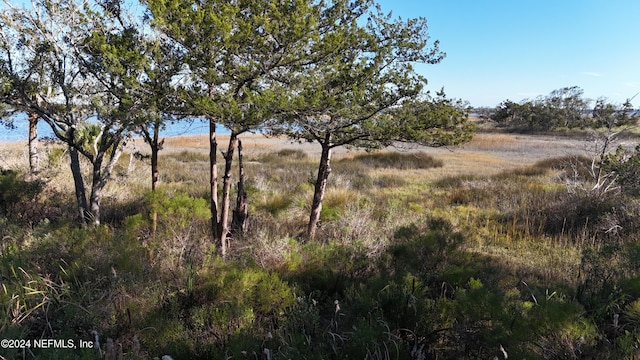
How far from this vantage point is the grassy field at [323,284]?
2611 millimetres

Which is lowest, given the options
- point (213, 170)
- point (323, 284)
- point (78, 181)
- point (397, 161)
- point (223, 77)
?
point (323, 284)

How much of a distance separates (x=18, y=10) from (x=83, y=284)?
3868 millimetres

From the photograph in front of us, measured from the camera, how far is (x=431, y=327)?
2.94 m

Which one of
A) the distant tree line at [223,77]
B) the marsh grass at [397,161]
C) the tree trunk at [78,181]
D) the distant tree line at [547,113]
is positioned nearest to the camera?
the distant tree line at [223,77]

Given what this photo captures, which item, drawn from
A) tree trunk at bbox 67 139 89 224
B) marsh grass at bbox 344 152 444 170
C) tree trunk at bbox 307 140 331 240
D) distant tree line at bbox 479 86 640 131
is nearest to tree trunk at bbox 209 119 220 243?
tree trunk at bbox 307 140 331 240

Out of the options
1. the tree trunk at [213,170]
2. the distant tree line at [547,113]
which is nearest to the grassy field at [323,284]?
the tree trunk at [213,170]

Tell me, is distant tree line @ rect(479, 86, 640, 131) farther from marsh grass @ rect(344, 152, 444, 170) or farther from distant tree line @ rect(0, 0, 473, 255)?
distant tree line @ rect(0, 0, 473, 255)

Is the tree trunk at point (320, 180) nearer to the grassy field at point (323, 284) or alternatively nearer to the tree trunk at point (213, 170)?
the grassy field at point (323, 284)

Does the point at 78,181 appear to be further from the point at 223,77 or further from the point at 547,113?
the point at 547,113

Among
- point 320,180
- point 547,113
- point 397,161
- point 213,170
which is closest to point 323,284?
point 213,170

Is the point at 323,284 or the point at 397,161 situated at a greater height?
the point at 397,161

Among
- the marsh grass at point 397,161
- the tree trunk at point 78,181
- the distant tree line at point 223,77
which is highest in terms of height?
the distant tree line at point 223,77

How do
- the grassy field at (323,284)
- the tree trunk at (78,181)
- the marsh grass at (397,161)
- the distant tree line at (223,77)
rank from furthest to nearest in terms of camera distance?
the marsh grass at (397,161), the tree trunk at (78,181), the distant tree line at (223,77), the grassy field at (323,284)

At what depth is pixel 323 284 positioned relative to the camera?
4.39m
